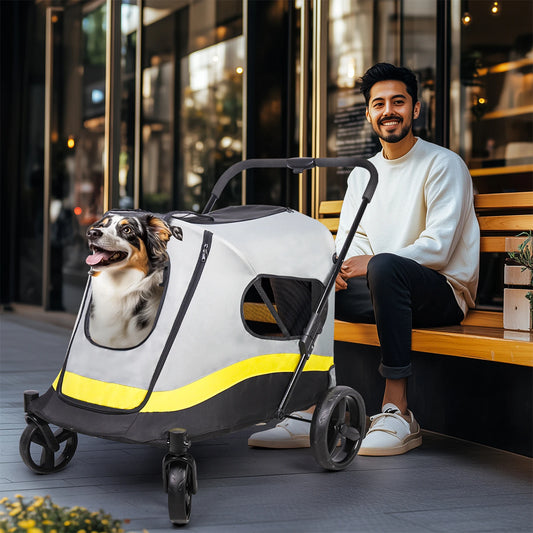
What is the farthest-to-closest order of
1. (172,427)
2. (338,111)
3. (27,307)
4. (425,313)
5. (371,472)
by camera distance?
1. (27,307)
2. (338,111)
3. (425,313)
4. (371,472)
5. (172,427)

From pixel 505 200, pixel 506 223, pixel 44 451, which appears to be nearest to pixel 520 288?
pixel 506 223

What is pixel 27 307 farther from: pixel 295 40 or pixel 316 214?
pixel 316 214

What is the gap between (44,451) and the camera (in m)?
3.39

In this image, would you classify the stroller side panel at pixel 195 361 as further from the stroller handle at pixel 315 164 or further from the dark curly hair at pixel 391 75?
the dark curly hair at pixel 391 75

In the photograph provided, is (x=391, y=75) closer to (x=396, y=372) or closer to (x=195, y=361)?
(x=396, y=372)

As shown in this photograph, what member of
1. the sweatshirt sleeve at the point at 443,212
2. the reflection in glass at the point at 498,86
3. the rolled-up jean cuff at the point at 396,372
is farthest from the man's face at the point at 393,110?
the reflection in glass at the point at 498,86

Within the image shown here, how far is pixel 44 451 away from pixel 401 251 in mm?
1571

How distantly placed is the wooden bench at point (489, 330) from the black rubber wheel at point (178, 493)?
1.30 metres

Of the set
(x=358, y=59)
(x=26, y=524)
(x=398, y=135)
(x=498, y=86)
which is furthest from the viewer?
(x=498, y=86)

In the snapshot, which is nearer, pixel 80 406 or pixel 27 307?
pixel 80 406

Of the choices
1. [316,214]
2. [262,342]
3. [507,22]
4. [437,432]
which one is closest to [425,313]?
[437,432]

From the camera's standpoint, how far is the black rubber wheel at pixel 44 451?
131 inches

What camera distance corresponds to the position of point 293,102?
7785 mm

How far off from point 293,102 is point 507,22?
8.79 feet
